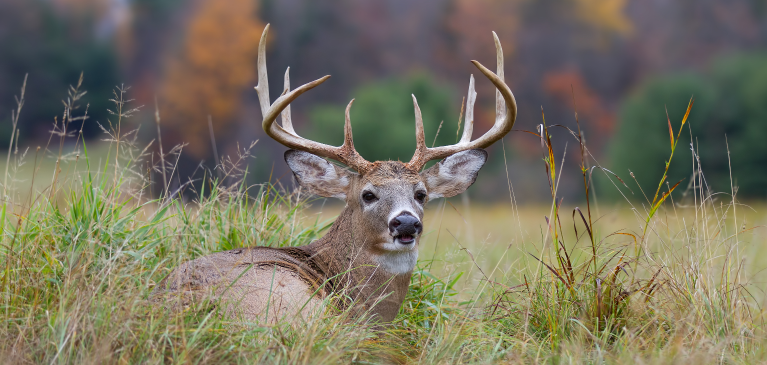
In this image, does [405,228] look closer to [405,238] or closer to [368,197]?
[405,238]

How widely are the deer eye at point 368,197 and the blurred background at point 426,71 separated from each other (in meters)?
25.2

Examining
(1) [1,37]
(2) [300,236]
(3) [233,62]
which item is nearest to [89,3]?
(1) [1,37]

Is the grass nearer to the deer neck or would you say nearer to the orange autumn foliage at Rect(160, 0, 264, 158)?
the deer neck

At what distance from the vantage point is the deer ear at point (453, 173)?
4777 millimetres

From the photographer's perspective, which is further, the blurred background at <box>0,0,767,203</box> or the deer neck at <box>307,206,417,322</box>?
the blurred background at <box>0,0,767,203</box>

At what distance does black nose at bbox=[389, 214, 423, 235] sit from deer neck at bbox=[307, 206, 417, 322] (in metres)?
0.27

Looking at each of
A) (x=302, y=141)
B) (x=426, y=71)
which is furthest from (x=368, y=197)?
(x=426, y=71)

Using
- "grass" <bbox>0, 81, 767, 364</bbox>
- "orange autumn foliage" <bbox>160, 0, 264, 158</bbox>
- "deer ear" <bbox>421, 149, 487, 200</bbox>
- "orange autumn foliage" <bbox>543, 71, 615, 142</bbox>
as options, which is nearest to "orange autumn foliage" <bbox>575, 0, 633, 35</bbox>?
"orange autumn foliage" <bbox>543, 71, 615, 142</bbox>

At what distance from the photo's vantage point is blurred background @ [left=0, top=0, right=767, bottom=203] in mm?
33531

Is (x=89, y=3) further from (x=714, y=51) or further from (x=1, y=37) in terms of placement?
(x=714, y=51)

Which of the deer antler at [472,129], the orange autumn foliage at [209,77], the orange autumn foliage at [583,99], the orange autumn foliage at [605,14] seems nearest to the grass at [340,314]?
the deer antler at [472,129]

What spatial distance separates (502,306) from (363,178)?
3.67ft

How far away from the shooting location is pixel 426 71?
4041cm

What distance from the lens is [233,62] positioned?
34.3 metres
